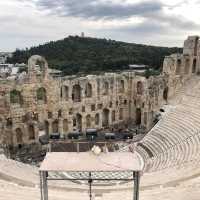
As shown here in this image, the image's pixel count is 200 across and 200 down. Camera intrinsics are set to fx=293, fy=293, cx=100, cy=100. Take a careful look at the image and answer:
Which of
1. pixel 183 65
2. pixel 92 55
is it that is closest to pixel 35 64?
pixel 183 65

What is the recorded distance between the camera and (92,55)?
237ft

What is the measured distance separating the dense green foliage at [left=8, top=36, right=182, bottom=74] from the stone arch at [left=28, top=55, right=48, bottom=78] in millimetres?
32122

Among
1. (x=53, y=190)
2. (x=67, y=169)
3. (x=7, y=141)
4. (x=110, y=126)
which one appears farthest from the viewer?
(x=110, y=126)

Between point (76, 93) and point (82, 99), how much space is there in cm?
154

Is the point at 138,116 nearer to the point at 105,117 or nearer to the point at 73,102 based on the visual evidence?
the point at 105,117

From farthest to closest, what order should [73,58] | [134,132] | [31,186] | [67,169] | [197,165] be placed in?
1. [73,58]
2. [134,132]
3. [197,165]
4. [31,186]
5. [67,169]

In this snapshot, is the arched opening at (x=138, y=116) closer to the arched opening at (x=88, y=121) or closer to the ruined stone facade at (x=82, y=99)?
the ruined stone facade at (x=82, y=99)

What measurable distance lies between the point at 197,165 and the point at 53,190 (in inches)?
316

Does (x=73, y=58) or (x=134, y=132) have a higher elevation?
(x=73, y=58)

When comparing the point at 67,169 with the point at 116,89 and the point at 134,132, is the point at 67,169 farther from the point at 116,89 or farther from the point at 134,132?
the point at 116,89

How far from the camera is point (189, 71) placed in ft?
112


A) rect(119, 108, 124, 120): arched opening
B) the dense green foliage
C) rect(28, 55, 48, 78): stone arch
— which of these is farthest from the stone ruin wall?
the dense green foliage

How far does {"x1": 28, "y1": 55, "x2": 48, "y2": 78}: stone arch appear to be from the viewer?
2742 cm

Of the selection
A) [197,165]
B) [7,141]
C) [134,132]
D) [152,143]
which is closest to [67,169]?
[197,165]
